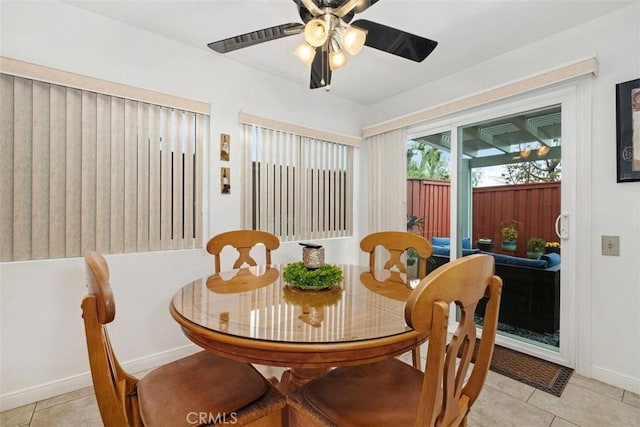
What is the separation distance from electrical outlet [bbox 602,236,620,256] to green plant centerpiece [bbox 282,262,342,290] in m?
1.93

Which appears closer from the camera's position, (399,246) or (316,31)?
(316,31)

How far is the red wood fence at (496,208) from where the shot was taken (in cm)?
239

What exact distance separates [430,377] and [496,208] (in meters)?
2.40

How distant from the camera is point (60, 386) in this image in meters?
1.93

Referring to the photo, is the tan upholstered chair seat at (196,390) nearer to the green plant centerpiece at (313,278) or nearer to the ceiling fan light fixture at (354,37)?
the green plant centerpiece at (313,278)

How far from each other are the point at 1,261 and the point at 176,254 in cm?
98

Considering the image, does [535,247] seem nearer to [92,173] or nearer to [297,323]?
[297,323]

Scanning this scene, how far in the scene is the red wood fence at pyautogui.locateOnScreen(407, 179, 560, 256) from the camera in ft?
7.85

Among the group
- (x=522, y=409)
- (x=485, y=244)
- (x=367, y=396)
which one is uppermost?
(x=485, y=244)

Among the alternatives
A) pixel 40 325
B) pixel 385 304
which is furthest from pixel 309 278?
pixel 40 325

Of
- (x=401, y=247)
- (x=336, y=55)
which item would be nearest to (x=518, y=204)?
(x=401, y=247)

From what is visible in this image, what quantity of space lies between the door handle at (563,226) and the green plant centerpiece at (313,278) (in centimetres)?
189

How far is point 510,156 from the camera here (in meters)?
2.61

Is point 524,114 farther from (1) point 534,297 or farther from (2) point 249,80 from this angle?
(2) point 249,80
